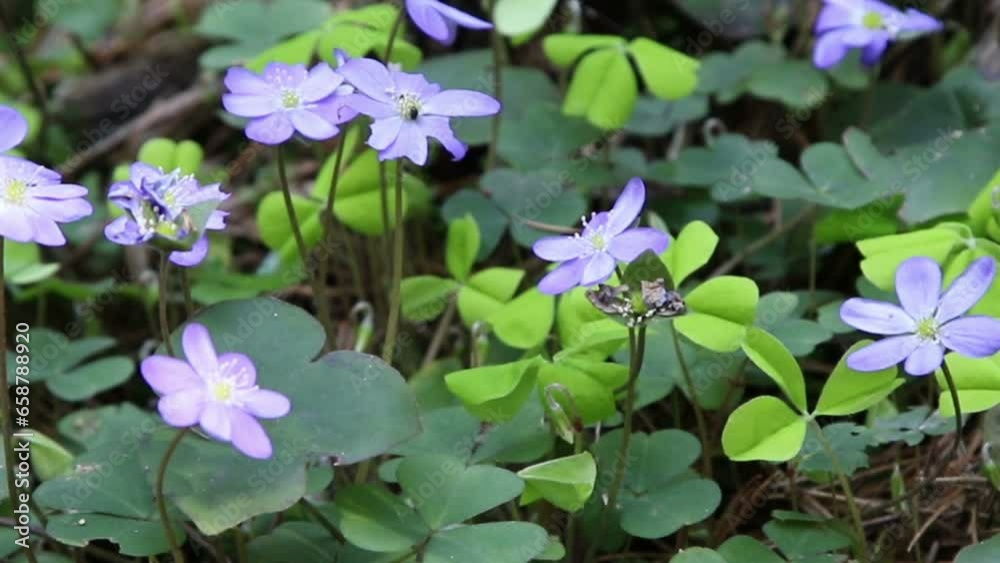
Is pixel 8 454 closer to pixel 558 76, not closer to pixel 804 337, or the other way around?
pixel 804 337

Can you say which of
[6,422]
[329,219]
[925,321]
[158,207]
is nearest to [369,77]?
[329,219]

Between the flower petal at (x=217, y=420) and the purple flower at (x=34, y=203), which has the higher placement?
the flower petal at (x=217, y=420)

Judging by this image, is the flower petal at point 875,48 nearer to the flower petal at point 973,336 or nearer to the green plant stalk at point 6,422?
the flower petal at point 973,336

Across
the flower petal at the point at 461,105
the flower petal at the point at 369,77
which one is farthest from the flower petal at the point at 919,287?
the flower petal at the point at 369,77

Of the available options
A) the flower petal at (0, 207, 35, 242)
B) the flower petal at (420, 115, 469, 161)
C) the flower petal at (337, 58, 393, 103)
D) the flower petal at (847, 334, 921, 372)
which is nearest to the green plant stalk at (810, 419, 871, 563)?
the flower petal at (847, 334, 921, 372)

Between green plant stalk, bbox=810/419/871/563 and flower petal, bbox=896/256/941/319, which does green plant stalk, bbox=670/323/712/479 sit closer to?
green plant stalk, bbox=810/419/871/563

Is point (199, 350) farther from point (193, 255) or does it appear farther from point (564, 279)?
point (564, 279)

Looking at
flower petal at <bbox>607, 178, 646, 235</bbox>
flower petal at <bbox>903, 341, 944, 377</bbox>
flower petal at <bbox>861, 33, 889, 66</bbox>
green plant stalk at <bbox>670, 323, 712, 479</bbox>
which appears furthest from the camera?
flower petal at <bbox>861, 33, 889, 66</bbox>

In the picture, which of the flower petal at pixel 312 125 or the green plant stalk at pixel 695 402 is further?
the green plant stalk at pixel 695 402
